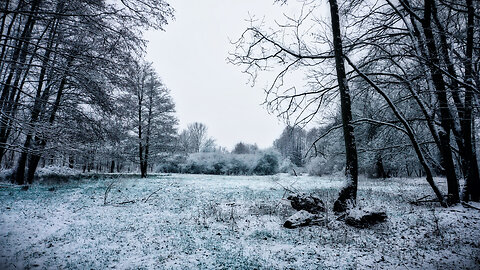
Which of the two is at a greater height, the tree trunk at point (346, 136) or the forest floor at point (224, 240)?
the tree trunk at point (346, 136)

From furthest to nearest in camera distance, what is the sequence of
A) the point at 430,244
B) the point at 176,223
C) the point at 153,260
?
1. the point at 176,223
2. the point at 430,244
3. the point at 153,260

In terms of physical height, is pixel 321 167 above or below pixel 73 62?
below

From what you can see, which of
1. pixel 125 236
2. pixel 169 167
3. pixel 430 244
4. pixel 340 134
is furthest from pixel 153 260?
pixel 169 167

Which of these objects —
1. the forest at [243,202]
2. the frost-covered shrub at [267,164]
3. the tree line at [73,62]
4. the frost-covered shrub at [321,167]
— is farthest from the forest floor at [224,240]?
the frost-covered shrub at [267,164]

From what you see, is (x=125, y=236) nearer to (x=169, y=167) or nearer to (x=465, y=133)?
(x=465, y=133)

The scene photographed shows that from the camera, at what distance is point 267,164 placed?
33.5 m

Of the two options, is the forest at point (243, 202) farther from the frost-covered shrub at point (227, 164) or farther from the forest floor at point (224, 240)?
the frost-covered shrub at point (227, 164)

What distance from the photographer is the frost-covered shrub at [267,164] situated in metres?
33.6

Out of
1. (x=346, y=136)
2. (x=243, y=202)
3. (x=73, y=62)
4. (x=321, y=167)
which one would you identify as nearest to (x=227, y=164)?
(x=321, y=167)

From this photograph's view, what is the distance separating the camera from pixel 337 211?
641 cm

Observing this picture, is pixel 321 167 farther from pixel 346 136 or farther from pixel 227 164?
pixel 346 136

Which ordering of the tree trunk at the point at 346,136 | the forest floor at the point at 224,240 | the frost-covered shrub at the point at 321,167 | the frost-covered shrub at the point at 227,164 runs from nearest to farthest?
1. the forest floor at the point at 224,240
2. the tree trunk at the point at 346,136
3. the frost-covered shrub at the point at 321,167
4. the frost-covered shrub at the point at 227,164

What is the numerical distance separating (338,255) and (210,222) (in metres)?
3.48

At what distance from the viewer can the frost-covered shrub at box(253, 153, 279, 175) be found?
33.6 m
